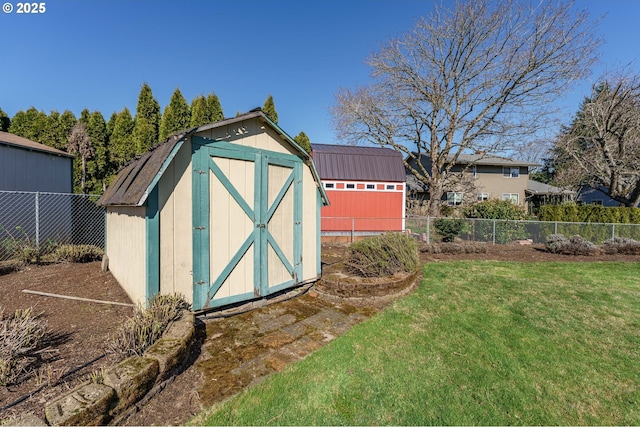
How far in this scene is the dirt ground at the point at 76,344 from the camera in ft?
7.63

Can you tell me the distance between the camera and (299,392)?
104 inches

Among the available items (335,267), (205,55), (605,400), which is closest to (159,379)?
(605,400)

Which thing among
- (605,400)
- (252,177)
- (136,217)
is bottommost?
(605,400)

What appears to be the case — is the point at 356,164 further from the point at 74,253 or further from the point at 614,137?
the point at 614,137

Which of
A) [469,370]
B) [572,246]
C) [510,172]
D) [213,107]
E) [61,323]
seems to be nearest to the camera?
[469,370]

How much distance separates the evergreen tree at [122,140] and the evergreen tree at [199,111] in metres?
3.06

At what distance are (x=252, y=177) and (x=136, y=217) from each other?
1.79 metres

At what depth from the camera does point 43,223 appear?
896cm

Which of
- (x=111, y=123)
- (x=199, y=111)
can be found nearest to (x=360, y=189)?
(x=199, y=111)

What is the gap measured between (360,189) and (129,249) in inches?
408

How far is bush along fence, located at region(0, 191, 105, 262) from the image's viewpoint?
23.7 ft

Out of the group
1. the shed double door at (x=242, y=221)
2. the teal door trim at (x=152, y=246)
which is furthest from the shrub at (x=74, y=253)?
the shed double door at (x=242, y=221)

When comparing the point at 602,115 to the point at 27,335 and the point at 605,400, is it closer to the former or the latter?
the point at 605,400

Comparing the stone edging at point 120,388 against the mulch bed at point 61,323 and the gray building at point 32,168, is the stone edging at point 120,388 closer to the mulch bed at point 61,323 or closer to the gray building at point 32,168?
the mulch bed at point 61,323
